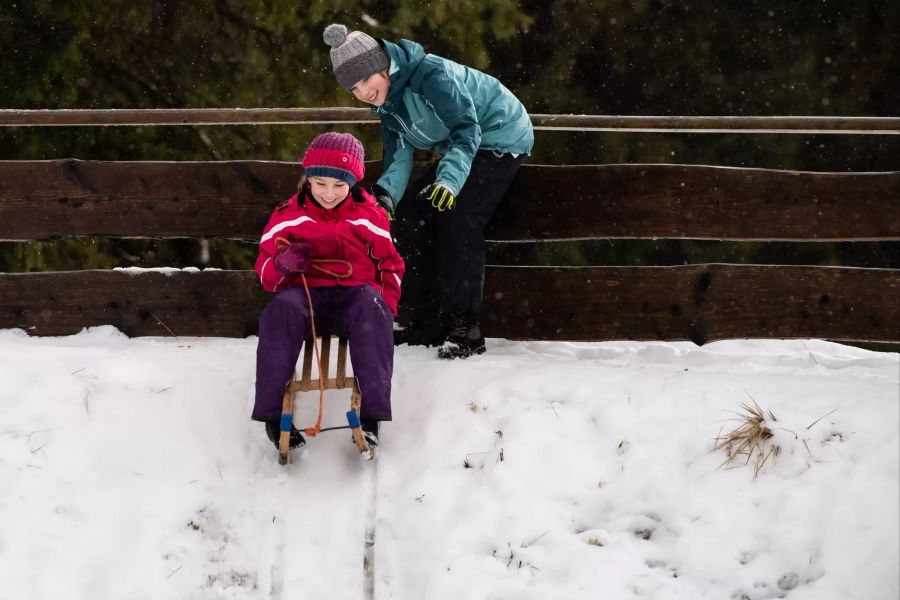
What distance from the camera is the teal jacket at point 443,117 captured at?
4.40 meters

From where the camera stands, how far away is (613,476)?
3797mm

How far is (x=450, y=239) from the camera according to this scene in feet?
15.7

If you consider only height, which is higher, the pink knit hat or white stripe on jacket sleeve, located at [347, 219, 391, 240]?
the pink knit hat

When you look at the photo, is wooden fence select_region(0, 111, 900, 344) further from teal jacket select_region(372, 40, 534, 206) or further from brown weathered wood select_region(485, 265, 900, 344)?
teal jacket select_region(372, 40, 534, 206)

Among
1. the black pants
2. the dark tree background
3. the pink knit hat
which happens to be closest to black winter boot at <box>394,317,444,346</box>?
the black pants

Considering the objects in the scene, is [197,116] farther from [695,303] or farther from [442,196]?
[695,303]

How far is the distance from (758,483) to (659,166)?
2230 mm

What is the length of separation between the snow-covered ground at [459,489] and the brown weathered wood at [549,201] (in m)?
1.03

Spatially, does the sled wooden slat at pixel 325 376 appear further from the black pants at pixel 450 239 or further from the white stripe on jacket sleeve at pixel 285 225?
the black pants at pixel 450 239

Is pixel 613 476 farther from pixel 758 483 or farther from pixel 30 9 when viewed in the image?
pixel 30 9

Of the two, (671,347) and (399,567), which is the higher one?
(671,347)

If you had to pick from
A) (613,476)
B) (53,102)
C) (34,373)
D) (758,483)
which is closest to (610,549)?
(613,476)

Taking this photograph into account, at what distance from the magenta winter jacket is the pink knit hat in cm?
17

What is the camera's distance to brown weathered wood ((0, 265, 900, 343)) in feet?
17.1
